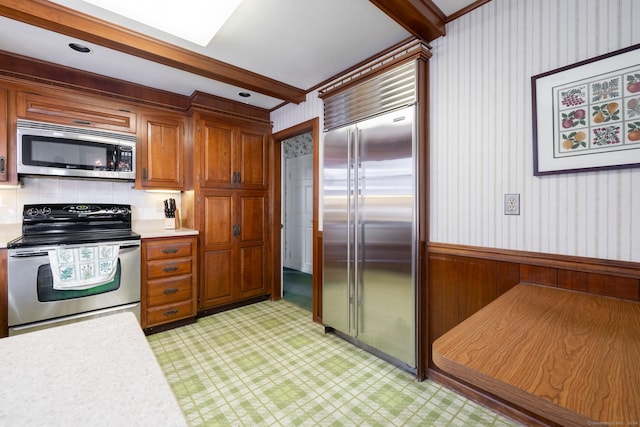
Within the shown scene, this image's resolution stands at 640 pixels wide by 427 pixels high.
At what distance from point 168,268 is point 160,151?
1.27 metres

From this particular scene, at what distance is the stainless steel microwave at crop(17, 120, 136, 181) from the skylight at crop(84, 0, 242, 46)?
1.46m

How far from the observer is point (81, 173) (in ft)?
8.75

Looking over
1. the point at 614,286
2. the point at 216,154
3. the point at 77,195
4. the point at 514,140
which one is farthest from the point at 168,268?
the point at 614,286

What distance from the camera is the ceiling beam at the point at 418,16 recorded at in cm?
169

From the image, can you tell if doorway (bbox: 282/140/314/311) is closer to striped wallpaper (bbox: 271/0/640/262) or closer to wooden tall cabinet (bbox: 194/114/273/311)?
wooden tall cabinet (bbox: 194/114/273/311)

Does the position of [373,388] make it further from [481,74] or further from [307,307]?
[481,74]

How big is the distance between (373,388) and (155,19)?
2732 millimetres

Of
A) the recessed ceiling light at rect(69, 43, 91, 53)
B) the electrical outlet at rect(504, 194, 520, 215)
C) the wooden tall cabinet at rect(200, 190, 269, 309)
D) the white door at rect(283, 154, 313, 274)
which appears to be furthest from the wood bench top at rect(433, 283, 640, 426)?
the white door at rect(283, 154, 313, 274)

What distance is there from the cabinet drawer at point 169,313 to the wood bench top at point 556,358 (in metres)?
2.81

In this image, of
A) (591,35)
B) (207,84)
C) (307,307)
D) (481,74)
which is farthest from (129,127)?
(591,35)

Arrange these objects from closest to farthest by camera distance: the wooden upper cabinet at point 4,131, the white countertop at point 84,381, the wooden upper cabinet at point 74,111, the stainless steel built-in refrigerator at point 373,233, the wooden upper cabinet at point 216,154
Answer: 1. the white countertop at point 84,381
2. the stainless steel built-in refrigerator at point 373,233
3. the wooden upper cabinet at point 4,131
4. the wooden upper cabinet at point 74,111
5. the wooden upper cabinet at point 216,154

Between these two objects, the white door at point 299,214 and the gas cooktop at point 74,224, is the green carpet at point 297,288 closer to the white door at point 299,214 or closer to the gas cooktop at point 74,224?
the white door at point 299,214

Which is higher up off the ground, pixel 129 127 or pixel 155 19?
pixel 155 19

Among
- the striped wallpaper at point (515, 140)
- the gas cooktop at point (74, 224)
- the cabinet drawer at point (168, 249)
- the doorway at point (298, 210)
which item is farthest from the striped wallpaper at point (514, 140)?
the doorway at point (298, 210)
